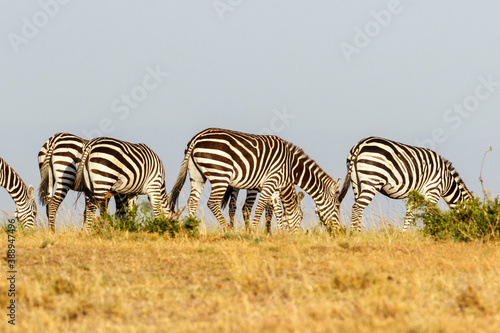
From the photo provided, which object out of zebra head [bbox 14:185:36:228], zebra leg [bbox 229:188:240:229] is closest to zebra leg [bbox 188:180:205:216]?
zebra leg [bbox 229:188:240:229]

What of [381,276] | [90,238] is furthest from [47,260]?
[381,276]

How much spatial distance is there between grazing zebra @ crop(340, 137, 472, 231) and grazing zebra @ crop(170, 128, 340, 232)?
803mm

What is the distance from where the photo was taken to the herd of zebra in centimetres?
1379

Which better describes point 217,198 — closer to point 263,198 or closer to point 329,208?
point 263,198

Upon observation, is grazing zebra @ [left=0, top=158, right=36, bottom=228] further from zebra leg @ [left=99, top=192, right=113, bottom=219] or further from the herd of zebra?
zebra leg @ [left=99, top=192, right=113, bottom=219]

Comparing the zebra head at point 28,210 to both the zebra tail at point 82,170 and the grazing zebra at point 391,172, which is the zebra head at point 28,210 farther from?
the grazing zebra at point 391,172

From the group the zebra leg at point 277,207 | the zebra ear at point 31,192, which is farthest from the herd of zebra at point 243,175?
the zebra ear at point 31,192

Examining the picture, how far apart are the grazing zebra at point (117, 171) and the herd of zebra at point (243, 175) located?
21mm

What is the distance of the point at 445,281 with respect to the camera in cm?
692

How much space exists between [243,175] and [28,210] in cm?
823

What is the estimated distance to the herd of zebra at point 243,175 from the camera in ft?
45.2

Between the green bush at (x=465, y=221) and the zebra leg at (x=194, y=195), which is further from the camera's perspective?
the zebra leg at (x=194, y=195)

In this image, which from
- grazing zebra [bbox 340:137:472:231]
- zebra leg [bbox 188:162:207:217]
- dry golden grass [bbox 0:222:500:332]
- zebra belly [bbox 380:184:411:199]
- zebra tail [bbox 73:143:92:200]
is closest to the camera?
dry golden grass [bbox 0:222:500:332]

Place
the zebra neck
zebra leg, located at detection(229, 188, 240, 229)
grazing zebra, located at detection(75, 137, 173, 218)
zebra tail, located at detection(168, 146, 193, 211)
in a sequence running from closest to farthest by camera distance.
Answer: grazing zebra, located at detection(75, 137, 173, 218), zebra tail, located at detection(168, 146, 193, 211), zebra leg, located at detection(229, 188, 240, 229), the zebra neck
